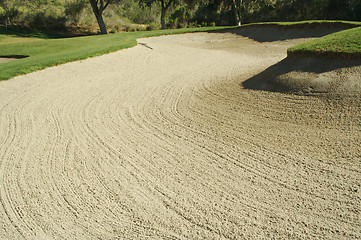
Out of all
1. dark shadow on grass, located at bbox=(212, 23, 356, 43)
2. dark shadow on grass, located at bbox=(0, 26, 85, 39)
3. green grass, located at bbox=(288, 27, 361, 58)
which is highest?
dark shadow on grass, located at bbox=(0, 26, 85, 39)

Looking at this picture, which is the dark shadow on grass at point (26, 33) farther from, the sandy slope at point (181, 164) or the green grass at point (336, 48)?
the green grass at point (336, 48)

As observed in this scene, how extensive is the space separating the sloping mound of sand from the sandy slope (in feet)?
1.10

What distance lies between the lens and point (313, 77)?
7.65 m

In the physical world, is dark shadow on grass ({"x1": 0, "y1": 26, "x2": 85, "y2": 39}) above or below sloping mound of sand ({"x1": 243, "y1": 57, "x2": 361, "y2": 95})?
above

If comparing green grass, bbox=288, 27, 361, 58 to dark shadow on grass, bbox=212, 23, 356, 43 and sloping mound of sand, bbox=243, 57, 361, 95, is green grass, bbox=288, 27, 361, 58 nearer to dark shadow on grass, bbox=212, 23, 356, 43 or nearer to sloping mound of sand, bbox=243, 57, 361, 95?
sloping mound of sand, bbox=243, 57, 361, 95

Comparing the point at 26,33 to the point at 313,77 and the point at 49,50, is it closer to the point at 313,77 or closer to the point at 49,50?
the point at 49,50

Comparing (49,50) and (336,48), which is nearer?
(336,48)

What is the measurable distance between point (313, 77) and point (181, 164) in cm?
469

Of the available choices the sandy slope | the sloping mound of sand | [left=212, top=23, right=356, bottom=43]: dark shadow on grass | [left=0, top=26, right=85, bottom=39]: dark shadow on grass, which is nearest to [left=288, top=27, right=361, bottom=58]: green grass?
the sloping mound of sand

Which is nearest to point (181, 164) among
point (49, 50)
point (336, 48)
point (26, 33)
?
point (336, 48)

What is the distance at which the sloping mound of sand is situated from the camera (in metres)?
7.08

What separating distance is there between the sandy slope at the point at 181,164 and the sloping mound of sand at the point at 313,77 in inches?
13.2

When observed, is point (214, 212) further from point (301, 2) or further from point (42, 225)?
point (301, 2)

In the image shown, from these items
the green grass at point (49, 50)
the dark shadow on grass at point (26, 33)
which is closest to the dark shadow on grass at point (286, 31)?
the green grass at point (49, 50)
